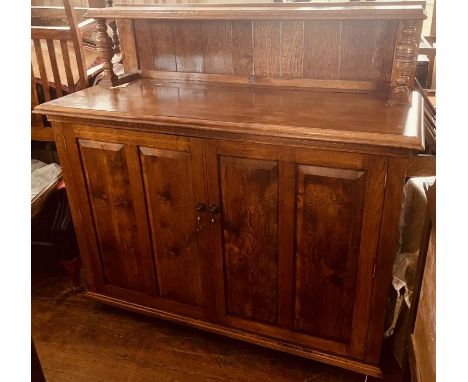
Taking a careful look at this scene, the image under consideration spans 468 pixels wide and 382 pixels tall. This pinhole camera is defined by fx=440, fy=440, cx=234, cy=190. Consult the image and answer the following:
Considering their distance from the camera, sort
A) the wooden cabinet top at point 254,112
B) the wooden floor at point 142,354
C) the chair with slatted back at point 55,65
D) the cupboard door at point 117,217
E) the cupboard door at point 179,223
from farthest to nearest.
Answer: the chair with slatted back at point 55,65 < the wooden floor at point 142,354 < the cupboard door at point 117,217 < the cupboard door at point 179,223 < the wooden cabinet top at point 254,112

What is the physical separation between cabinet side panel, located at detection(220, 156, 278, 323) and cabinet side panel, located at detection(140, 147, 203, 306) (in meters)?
0.13

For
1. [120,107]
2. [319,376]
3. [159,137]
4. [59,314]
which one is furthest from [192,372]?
[120,107]

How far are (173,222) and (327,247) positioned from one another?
0.58 metres

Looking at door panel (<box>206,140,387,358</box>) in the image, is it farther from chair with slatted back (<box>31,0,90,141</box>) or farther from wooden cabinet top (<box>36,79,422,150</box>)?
chair with slatted back (<box>31,0,90,141</box>)

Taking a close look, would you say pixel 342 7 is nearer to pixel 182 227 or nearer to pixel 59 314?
pixel 182 227

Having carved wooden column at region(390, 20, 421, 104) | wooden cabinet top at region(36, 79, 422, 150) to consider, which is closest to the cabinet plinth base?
wooden cabinet top at region(36, 79, 422, 150)

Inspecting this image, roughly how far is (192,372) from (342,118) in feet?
3.77

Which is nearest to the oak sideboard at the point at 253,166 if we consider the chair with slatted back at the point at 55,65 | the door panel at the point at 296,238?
the door panel at the point at 296,238

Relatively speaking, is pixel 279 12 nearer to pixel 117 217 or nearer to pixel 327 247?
pixel 327 247

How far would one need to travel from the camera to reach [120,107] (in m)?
1.55

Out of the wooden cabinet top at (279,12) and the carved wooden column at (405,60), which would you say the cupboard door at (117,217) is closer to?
the wooden cabinet top at (279,12)

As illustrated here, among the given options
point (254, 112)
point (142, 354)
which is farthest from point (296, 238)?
point (142, 354)

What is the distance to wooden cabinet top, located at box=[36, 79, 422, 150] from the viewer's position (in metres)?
1.25

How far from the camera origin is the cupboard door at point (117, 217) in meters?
1.63
